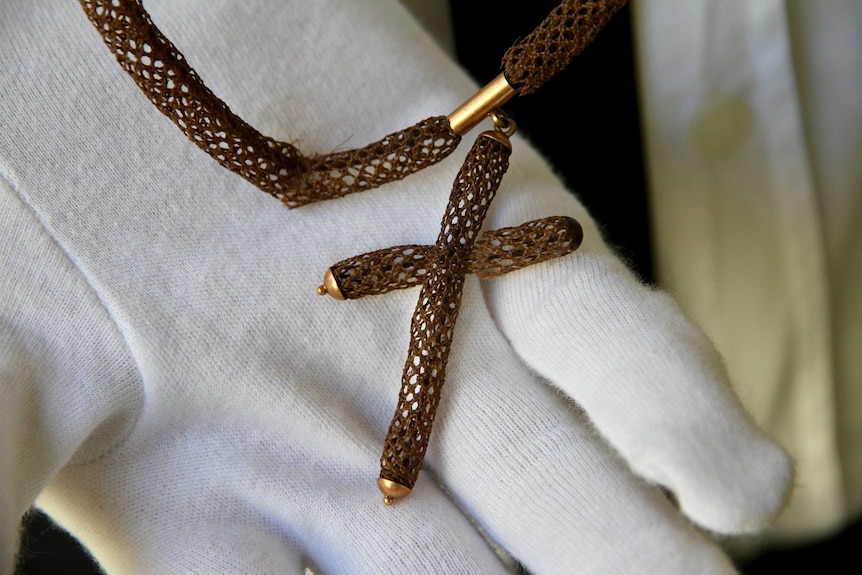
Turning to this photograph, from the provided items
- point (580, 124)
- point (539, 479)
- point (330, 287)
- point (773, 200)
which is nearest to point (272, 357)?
point (330, 287)

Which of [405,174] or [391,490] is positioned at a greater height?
[405,174]

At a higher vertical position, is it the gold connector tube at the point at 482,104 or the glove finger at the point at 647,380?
the gold connector tube at the point at 482,104

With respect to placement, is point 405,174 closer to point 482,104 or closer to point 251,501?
point 482,104

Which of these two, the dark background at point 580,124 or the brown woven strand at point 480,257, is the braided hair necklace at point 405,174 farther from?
the dark background at point 580,124

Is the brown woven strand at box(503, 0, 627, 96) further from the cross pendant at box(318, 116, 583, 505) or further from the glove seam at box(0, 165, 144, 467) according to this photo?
the glove seam at box(0, 165, 144, 467)

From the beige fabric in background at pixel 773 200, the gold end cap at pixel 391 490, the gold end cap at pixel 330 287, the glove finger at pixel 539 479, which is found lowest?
the beige fabric in background at pixel 773 200

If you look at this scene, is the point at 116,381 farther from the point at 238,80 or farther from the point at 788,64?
the point at 788,64

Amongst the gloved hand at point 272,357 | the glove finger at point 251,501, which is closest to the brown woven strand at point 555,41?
the gloved hand at point 272,357
